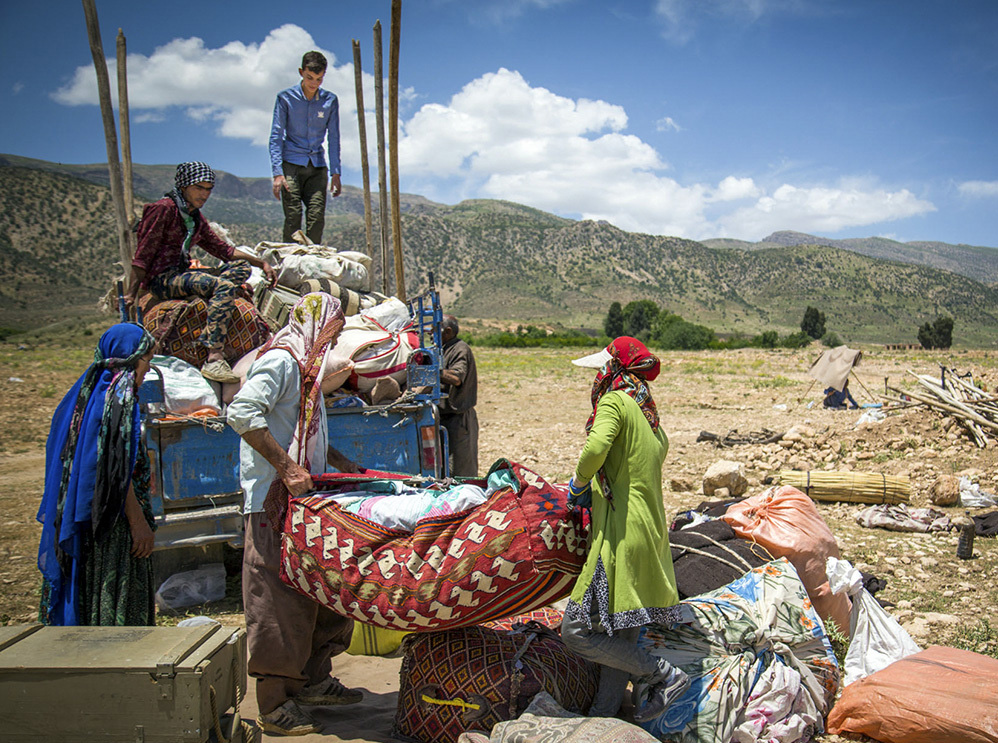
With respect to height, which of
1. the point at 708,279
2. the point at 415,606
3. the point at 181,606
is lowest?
the point at 181,606

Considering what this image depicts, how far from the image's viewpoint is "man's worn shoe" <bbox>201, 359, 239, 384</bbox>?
4.52 meters

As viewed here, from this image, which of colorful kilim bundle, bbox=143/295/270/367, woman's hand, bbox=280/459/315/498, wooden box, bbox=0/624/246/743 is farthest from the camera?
colorful kilim bundle, bbox=143/295/270/367

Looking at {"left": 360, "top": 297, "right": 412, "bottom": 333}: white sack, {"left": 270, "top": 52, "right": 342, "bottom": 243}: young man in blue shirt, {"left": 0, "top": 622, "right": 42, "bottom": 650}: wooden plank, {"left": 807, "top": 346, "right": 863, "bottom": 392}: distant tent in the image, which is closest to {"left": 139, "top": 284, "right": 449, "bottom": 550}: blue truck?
{"left": 360, "top": 297, "right": 412, "bottom": 333}: white sack

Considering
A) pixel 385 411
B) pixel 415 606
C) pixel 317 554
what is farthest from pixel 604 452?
pixel 385 411

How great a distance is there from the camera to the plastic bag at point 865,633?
3.48 metres

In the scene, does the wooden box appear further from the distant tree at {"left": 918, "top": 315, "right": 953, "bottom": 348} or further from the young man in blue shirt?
the distant tree at {"left": 918, "top": 315, "right": 953, "bottom": 348}

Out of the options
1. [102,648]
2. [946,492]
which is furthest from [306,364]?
[946,492]

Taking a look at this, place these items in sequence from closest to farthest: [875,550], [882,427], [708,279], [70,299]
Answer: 1. [875,550]
2. [882,427]
3. [70,299]
4. [708,279]

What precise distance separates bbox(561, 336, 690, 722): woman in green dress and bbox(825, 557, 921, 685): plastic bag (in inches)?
45.7

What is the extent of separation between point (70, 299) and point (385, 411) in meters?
66.3

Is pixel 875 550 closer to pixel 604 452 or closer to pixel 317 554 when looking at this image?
pixel 604 452

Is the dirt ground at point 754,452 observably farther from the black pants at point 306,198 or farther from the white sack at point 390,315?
the black pants at point 306,198

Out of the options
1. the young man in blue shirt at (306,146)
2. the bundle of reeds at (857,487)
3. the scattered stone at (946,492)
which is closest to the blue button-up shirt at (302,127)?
the young man in blue shirt at (306,146)

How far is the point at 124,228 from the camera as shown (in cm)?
622
